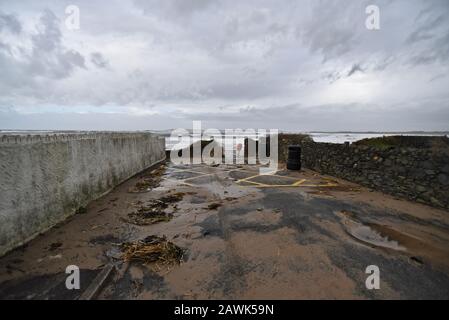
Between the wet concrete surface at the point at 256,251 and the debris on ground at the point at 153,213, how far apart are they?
0.16 metres

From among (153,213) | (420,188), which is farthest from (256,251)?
(420,188)

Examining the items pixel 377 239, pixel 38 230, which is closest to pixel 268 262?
pixel 377 239

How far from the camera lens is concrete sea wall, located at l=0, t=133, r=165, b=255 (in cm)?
353

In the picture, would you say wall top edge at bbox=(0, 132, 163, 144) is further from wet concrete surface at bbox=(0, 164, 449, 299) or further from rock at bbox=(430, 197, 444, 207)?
rock at bbox=(430, 197, 444, 207)

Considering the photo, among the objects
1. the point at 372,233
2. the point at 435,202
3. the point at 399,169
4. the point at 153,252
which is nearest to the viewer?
the point at 153,252

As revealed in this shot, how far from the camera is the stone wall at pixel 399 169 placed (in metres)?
5.49

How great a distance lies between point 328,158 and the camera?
33.3ft

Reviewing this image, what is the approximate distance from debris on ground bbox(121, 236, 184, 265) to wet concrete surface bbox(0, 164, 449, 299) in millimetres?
128

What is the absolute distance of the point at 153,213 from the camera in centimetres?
545

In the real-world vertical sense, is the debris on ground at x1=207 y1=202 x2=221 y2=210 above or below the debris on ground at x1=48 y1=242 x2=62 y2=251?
above

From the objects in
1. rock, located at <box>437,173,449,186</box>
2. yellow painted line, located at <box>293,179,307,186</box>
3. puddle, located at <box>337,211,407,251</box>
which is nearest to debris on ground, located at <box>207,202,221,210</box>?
puddle, located at <box>337,211,407,251</box>

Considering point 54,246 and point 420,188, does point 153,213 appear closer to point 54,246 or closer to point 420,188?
point 54,246

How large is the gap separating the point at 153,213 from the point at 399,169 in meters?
7.06

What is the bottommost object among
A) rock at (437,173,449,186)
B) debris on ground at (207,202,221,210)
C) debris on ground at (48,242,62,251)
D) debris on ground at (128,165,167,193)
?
debris on ground at (48,242,62,251)
